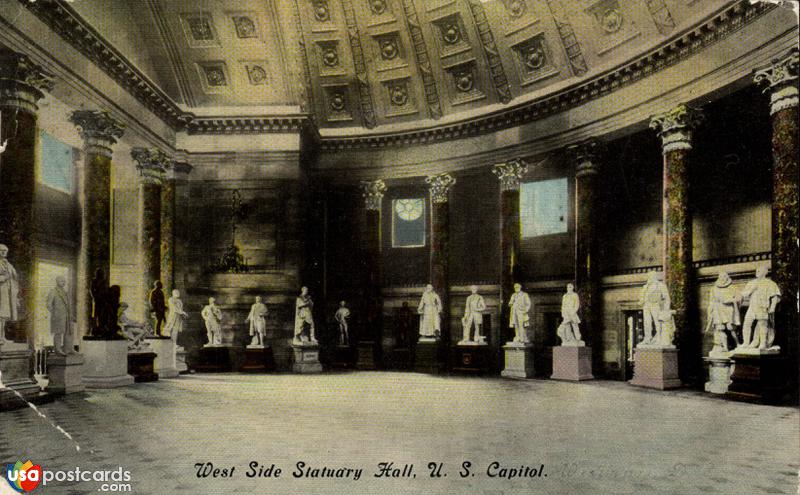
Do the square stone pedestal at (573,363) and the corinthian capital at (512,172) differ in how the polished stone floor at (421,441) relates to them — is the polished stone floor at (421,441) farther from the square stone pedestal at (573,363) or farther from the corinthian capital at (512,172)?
the corinthian capital at (512,172)

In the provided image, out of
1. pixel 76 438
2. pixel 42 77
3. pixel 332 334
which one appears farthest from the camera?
pixel 332 334

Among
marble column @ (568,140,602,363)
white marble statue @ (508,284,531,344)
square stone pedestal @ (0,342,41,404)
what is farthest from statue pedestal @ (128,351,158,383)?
marble column @ (568,140,602,363)

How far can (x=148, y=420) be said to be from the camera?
33.2 feet

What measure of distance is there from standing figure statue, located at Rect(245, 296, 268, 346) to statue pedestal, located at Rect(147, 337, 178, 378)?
113 inches

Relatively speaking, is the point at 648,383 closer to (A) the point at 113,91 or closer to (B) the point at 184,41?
(A) the point at 113,91

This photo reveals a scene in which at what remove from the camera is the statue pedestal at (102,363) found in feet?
49.9

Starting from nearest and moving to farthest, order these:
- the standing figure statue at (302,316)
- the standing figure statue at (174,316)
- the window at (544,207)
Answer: the standing figure statue at (174,316) < the standing figure statue at (302,316) < the window at (544,207)

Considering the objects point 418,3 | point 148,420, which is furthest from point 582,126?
point 148,420

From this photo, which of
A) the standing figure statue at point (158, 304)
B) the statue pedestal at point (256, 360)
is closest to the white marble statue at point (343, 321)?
the statue pedestal at point (256, 360)

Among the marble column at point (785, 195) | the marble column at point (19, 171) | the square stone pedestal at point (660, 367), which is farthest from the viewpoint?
the square stone pedestal at point (660, 367)

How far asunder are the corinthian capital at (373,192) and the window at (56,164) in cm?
993

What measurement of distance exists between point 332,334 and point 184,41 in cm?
1152

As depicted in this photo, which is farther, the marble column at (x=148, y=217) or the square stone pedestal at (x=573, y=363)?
the marble column at (x=148, y=217)

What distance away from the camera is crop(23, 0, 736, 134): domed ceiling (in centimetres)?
1994
